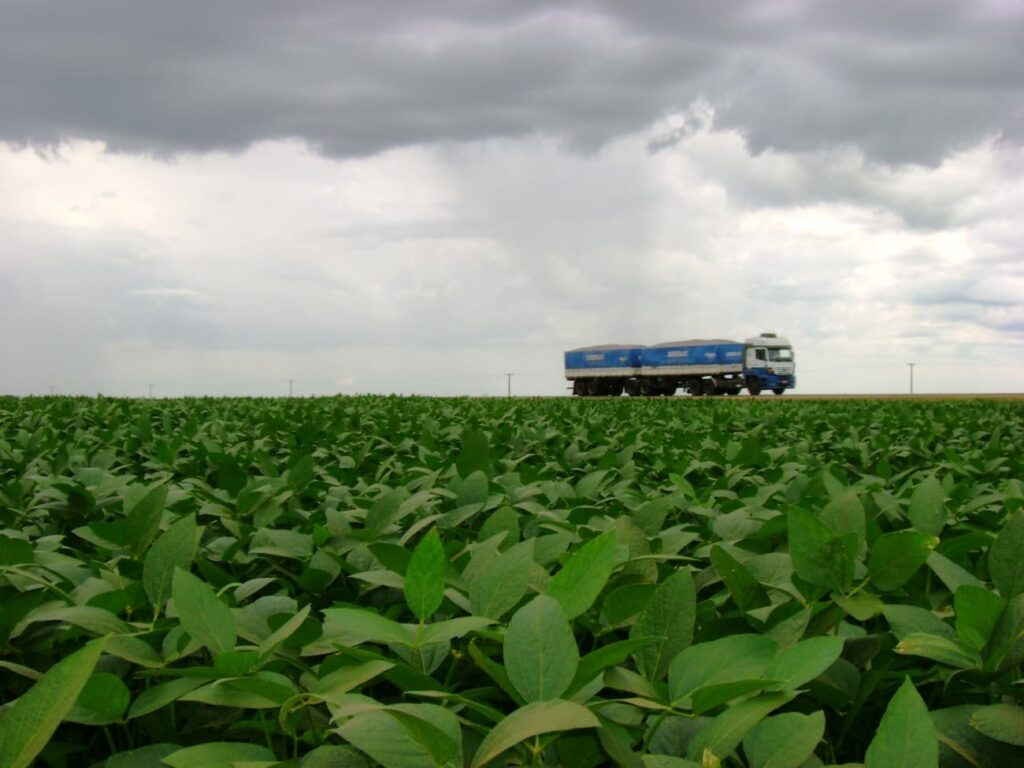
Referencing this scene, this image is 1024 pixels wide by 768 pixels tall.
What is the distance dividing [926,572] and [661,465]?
2252 millimetres

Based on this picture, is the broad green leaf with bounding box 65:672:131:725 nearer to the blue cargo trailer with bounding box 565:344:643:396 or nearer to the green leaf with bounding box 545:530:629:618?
the green leaf with bounding box 545:530:629:618

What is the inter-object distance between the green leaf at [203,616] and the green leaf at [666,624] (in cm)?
57

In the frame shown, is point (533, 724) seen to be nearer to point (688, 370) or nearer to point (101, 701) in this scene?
point (101, 701)

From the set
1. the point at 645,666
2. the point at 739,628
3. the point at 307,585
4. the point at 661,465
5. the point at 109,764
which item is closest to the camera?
the point at 109,764

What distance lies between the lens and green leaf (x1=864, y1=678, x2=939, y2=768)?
0.92 meters

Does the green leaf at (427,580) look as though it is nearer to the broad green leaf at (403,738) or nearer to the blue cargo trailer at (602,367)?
the broad green leaf at (403,738)

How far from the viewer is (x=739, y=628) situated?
4.95ft

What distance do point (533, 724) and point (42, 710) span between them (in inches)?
20.0

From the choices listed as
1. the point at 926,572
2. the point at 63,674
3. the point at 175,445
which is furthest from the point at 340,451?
the point at 63,674

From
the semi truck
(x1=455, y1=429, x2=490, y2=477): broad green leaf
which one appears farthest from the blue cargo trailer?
(x1=455, y1=429, x2=490, y2=477): broad green leaf

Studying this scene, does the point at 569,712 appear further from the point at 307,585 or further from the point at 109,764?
the point at 307,585

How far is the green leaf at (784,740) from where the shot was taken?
3.37 ft

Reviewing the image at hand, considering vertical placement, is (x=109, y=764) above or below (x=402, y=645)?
below

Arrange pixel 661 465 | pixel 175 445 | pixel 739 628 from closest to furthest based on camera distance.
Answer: pixel 739 628
pixel 661 465
pixel 175 445
